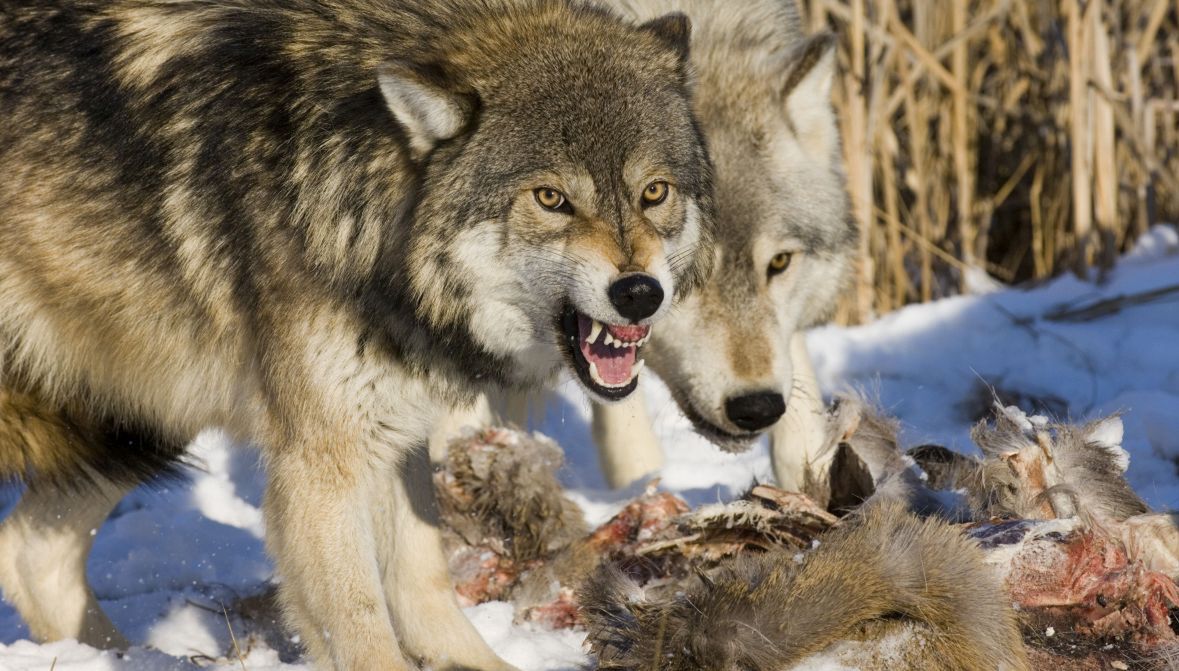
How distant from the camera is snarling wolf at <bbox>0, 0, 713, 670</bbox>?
2846 millimetres

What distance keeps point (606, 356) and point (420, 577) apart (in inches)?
33.9

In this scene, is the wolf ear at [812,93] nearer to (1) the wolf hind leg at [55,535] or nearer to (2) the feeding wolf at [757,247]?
(2) the feeding wolf at [757,247]

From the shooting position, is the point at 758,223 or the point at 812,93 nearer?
the point at 758,223

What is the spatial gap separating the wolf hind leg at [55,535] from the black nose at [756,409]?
172cm

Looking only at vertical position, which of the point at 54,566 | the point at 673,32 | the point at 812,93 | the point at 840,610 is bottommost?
the point at 54,566

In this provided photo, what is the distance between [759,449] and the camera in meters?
4.88

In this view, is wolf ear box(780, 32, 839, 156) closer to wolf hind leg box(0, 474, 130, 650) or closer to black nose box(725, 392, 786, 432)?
black nose box(725, 392, 786, 432)

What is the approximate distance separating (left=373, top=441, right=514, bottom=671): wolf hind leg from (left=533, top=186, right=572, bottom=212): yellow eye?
0.93m

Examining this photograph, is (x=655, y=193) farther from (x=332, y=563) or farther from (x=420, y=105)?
(x=332, y=563)

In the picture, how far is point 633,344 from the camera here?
9.70 feet

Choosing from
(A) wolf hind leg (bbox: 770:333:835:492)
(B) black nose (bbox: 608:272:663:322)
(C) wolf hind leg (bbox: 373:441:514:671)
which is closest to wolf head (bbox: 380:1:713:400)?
(B) black nose (bbox: 608:272:663:322)

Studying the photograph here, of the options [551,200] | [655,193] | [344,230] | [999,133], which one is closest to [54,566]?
[344,230]

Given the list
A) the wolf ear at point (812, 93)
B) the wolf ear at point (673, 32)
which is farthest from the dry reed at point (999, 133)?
the wolf ear at point (673, 32)

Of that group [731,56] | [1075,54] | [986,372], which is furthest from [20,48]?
[1075,54]
